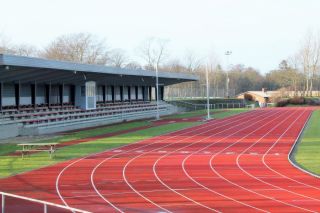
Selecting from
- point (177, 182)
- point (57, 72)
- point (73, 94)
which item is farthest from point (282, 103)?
point (177, 182)

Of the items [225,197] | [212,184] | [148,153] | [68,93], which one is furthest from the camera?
[68,93]

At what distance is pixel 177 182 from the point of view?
15.6 meters

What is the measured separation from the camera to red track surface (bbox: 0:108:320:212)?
1233cm

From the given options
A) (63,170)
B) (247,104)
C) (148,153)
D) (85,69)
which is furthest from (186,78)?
(63,170)

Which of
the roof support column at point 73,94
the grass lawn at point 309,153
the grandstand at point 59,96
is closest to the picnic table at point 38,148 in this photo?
the grandstand at point 59,96

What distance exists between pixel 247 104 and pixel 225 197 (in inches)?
2851

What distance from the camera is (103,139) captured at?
99.7ft

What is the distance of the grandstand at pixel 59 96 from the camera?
32812mm

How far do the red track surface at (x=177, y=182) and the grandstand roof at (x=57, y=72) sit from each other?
10.2 metres

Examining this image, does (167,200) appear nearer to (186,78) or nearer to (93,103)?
(93,103)

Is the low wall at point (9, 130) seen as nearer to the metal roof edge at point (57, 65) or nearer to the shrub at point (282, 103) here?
the metal roof edge at point (57, 65)

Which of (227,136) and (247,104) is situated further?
(247,104)

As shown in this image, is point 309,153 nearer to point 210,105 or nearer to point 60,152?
point 60,152

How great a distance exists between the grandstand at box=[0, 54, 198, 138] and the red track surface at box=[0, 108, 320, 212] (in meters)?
11.3
